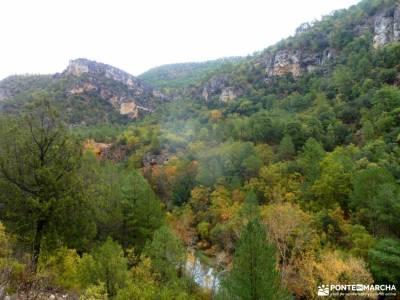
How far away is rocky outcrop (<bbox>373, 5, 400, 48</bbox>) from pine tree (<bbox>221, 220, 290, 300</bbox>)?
238 feet

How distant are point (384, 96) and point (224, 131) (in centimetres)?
2844

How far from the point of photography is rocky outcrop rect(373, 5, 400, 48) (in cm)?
→ 7306

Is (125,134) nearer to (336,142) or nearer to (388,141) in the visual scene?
(336,142)

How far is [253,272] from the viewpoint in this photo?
49.1ft

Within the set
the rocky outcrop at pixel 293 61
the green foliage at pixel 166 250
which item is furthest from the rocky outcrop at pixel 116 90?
the green foliage at pixel 166 250

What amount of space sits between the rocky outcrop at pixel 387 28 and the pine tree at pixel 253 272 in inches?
2860

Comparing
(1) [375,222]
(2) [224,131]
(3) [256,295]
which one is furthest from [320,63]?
(3) [256,295]

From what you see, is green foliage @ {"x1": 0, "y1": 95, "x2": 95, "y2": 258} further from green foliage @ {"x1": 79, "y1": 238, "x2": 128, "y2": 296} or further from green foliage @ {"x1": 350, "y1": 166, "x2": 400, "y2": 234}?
green foliage @ {"x1": 350, "y1": 166, "x2": 400, "y2": 234}

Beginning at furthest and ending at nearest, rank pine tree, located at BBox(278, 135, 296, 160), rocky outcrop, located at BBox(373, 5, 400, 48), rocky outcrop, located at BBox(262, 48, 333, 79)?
rocky outcrop, located at BBox(262, 48, 333, 79) → rocky outcrop, located at BBox(373, 5, 400, 48) → pine tree, located at BBox(278, 135, 296, 160)

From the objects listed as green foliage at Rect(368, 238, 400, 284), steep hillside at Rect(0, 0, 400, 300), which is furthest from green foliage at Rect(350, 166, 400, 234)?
green foliage at Rect(368, 238, 400, 284)

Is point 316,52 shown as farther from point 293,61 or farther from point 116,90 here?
point 116,90

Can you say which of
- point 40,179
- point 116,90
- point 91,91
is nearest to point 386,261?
point 40,179

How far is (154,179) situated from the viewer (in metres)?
58.7

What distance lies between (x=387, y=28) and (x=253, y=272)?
79408mm
